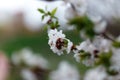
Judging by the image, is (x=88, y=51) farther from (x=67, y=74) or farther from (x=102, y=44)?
(x=67, y=74)

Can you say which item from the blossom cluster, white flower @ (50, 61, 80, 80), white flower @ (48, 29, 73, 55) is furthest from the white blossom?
white flower @ (50, 61, 80, 80)

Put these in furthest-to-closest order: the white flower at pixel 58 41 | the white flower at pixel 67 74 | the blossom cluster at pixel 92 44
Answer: the white flower at pixel 67 74 → the white flower at pixel 58 41 → the blossom cluster at pixel 92 44

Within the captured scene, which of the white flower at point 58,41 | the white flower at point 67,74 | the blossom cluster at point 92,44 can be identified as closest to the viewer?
the blossom cluster at point 92,44

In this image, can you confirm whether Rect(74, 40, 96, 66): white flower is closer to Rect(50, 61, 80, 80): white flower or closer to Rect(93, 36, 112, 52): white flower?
Rect(93, 36, 112, 52): white flower

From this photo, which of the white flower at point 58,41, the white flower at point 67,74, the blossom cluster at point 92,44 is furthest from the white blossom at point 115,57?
the white flower at point 67,74

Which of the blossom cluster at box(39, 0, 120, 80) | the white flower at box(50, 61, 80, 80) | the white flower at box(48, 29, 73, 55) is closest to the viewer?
the blossom cluster at box(39, 0, 120, 80)

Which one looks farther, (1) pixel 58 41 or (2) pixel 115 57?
(1) pixel 58 41

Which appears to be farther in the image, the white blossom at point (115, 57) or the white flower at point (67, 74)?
the white flower at point (67, 74)

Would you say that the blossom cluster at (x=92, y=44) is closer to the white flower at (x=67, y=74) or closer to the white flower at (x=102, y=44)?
the white flower at (x=102, y=44)

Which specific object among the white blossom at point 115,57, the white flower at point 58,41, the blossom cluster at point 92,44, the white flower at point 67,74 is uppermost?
the white flower at point 67,74

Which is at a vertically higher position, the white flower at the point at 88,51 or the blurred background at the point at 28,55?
the blurred background at the point at 28,55

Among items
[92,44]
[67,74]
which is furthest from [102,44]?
[67,74]

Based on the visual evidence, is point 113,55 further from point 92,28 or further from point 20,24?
point 20,24
